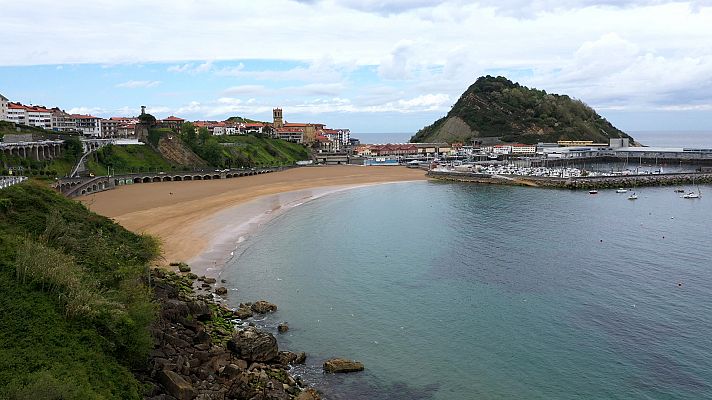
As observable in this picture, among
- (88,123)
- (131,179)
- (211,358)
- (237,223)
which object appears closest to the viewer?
(211,358)

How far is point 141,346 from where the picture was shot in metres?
20.7

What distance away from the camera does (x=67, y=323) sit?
777 inches

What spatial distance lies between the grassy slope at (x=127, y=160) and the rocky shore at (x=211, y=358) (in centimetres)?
6304

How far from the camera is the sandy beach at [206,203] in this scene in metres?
49.4

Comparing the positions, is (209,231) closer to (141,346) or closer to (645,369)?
(141,346)

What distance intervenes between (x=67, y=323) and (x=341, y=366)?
11.6 meters

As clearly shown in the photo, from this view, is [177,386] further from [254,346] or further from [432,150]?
[432,150]

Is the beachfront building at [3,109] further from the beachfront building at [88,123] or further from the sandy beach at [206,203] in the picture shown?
the sandy beach at [206,203]

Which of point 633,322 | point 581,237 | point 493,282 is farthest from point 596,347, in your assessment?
point 581,237

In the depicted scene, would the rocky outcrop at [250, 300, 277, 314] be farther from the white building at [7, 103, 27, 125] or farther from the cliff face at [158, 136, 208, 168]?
the white building at [7, 103, 27, 125]

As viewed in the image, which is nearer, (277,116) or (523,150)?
(523,150)

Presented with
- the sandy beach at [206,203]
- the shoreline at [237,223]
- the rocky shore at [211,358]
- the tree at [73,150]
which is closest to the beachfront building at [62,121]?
the tree at [73,150]

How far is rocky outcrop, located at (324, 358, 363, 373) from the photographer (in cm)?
2509

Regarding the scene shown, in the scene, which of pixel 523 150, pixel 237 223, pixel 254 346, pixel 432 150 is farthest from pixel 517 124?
pixel 254 346
